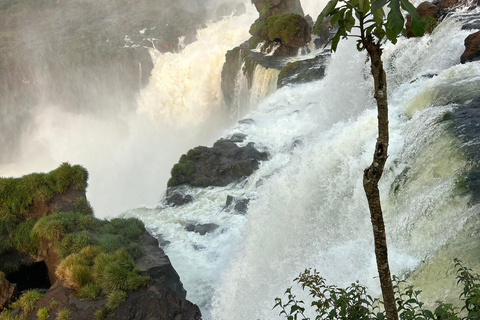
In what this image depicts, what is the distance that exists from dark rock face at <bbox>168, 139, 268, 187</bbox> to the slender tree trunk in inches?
384

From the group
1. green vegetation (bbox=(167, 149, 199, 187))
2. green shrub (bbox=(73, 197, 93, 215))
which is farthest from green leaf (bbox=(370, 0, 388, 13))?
green vegetation (bbox=(167, 149, 199, 187))

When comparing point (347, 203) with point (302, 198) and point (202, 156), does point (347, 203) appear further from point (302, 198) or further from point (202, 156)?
point (202, 156)

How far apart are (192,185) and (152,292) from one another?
246 inches

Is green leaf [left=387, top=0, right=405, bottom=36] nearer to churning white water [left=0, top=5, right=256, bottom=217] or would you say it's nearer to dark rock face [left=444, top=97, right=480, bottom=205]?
dark rock face [left=444, top=97, right=480, bottom=205]

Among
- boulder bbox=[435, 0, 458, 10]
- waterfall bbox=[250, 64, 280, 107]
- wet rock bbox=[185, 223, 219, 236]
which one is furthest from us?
waterfall bbox=[250, 64, 280, 107]

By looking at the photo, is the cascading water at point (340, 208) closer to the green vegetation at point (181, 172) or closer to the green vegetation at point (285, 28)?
the green vegetation at point (181, 172)

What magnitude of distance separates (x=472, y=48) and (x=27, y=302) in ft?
37.7

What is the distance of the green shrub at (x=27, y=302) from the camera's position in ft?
19.3

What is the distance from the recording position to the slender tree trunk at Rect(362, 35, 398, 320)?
1.71 meters

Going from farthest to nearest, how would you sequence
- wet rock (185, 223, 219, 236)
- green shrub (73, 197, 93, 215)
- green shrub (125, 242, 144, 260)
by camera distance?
wet rock (185, 223, 219, 236)
green shrub (73, 197, 93, 215)
green shrub (125, 242, 144, 260)

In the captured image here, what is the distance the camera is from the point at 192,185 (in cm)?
1223

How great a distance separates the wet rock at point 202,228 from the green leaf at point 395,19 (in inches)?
339

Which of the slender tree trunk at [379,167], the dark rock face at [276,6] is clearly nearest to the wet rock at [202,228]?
the slender tree trunk at [379,167]

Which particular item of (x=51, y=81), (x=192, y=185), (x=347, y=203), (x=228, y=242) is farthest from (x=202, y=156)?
(x=51, y=81)
